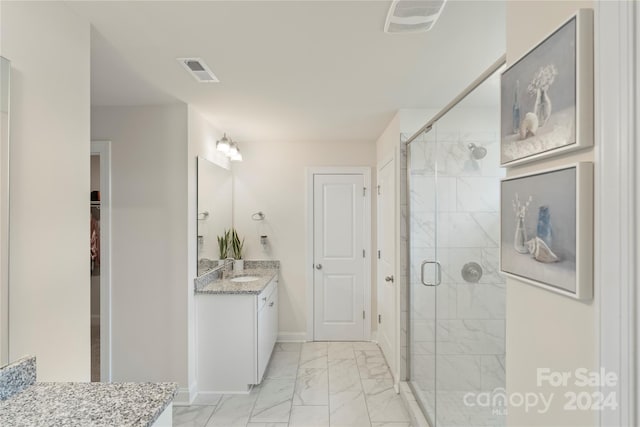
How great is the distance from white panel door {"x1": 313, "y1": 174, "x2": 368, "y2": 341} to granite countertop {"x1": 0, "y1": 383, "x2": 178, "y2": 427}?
3.01 meters

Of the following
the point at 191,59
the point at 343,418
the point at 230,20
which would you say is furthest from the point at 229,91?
the point at 343,418

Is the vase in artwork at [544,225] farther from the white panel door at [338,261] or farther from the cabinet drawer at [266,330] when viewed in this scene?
the white panel door at [338,261]

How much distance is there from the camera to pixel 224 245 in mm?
3781

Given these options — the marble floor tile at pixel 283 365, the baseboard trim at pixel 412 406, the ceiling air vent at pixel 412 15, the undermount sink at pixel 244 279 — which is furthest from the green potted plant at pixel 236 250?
the ceiling air vent at pixel 412 15

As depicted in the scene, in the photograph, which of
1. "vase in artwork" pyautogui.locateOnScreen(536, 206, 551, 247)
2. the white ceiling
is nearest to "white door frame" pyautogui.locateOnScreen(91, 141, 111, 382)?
the white ceiling

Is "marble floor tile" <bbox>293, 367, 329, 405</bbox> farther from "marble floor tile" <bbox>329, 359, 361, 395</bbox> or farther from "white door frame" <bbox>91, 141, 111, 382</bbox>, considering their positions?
"white door frame" <bbox>91, 141, 111, 382</bbox>

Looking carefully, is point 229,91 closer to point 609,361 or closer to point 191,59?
point 191,59

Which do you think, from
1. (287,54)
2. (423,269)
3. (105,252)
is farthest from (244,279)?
(287,54)

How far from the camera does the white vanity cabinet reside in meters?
2.95

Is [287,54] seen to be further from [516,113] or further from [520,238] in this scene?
[520,238]

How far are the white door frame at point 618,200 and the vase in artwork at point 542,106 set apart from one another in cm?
14

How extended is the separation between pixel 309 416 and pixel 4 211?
2.32m

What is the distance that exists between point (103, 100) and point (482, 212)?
2855mm

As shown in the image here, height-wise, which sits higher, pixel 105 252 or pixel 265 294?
pixel 105 252
